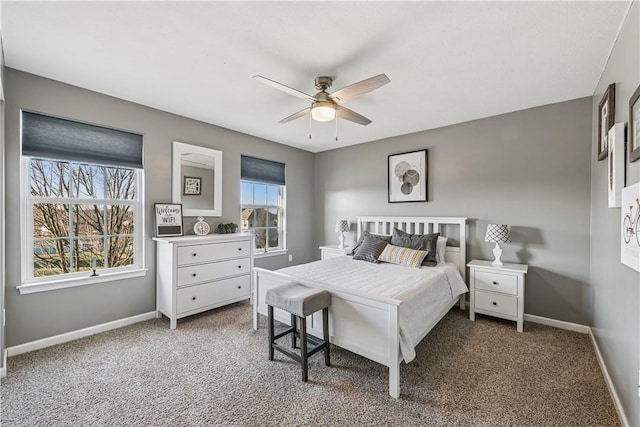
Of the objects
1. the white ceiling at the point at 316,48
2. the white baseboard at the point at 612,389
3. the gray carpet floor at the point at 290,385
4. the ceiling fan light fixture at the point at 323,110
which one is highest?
the white ceiling at the point at 316,48

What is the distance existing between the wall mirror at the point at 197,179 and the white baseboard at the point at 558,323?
13.6 feet

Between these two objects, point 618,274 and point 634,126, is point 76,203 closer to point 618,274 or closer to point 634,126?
point 634,126

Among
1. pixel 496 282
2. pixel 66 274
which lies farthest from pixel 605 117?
pixel 66 274

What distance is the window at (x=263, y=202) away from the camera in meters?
4.30

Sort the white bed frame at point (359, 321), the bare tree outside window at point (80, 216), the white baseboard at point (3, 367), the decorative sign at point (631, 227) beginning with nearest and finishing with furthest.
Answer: the decorative sign at point (631, 227)
the white bed frame at point (359, 321)
the white baseboard at point (3, 367)
the bare tree outside window at point (80, 216)

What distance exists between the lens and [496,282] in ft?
9.91

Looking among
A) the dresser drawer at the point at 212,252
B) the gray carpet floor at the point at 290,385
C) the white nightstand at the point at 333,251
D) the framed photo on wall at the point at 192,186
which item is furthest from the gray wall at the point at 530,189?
the framed photo on wall at the point at 192,186

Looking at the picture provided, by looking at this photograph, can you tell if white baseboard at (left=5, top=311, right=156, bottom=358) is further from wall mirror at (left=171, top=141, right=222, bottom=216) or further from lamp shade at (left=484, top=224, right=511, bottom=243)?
lamp shade at (left=484, top=224, right=511, bottom=243)

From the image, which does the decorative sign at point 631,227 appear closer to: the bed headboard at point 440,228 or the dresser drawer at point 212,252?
the bed headboard at point 440,228

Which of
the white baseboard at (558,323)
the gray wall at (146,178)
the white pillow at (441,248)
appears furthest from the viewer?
the white pillow at (441,248)

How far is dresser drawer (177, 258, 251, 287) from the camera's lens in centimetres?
304

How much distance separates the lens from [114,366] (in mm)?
2223

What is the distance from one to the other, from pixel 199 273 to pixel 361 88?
2.64 m

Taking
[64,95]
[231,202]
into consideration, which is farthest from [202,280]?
[64,95]
